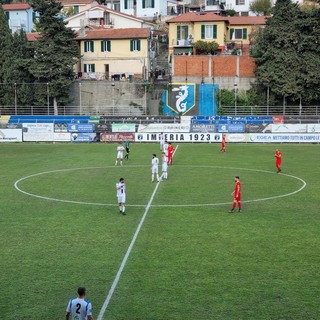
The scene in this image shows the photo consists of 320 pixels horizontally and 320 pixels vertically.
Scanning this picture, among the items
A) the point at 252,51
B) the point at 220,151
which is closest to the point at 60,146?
the point at 220,151

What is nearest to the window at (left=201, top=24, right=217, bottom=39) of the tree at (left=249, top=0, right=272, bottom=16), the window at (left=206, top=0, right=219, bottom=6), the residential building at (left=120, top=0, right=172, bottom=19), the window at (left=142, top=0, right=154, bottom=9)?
the tree at (left=249, top=0, right=272, bottom=16)

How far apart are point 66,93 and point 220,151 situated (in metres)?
28.4

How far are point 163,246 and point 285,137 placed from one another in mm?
40207

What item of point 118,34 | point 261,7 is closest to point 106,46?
point 118,34

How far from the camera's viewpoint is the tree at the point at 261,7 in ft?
314

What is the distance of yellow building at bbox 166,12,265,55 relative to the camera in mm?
76750

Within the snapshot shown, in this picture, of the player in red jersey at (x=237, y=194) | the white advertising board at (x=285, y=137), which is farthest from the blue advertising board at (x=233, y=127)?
the player in red jersey at (x=237, y=194)

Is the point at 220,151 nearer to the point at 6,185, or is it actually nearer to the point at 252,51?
the point at 6,185

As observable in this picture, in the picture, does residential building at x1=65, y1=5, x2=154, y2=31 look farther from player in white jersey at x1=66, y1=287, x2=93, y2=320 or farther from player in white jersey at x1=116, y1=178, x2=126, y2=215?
player in white jersey at x1=66, y1=287, x2=93, y2=320

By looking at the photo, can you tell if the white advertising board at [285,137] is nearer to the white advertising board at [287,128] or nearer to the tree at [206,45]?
the white advertising board at [287,128]

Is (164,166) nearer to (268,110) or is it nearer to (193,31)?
(268,110)

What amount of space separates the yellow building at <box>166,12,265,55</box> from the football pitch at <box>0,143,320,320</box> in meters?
45.6

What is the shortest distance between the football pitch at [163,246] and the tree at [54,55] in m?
34.7

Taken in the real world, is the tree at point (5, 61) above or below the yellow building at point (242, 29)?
below
